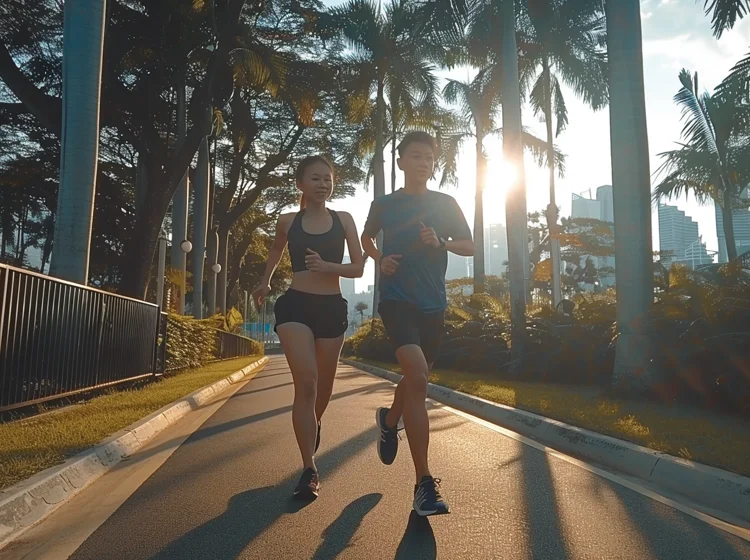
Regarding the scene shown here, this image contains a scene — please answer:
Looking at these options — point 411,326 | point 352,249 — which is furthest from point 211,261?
point 411,326

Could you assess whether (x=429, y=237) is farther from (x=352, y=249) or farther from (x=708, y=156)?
(x=708, y=156)

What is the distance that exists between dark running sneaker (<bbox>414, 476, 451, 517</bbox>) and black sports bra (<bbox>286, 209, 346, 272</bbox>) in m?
1.51

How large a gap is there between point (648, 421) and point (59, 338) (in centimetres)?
609

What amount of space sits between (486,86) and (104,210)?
741 inches

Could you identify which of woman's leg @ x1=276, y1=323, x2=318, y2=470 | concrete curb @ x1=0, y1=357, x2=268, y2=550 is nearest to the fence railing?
concrete curb @ x1=0, y1=357, x2=268, y2=550

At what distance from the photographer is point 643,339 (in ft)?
26.7

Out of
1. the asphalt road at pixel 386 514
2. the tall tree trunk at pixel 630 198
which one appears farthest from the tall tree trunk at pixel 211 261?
the asphalt road at pixel 386 514

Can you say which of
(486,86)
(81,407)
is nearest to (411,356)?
(81,407)

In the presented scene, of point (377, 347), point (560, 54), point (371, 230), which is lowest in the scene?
point (377, 347)

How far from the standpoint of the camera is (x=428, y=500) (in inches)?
130

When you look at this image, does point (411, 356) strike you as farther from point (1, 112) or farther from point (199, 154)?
point (199, 154)

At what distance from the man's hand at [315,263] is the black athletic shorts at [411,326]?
404 mm

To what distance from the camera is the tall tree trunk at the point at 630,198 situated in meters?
8.22

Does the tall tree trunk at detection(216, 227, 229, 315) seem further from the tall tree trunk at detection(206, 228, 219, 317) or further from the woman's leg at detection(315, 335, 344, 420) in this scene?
the woman's leg at detection(315, 335, 344, 420)
